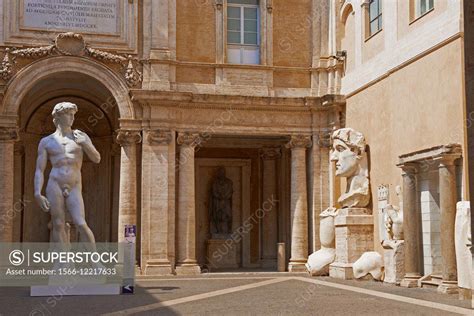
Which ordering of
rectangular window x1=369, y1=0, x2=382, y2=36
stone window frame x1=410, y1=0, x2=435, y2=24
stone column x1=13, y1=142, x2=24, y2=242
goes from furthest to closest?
stone column x1=13, y1=142, x2=24, y2=242 < rectangular window x1=369, y1=0, x2=382, y2=36 < stone window frame x1=410, y1=0, x2=435, y2=24

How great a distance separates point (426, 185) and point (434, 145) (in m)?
0.95

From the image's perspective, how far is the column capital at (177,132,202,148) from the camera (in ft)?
60.7

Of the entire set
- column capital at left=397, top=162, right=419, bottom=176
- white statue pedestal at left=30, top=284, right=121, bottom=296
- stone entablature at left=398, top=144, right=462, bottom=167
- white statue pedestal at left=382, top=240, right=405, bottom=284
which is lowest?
white statue pedestal at left=30, top=284, right=121, bottom=296

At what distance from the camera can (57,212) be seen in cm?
1205

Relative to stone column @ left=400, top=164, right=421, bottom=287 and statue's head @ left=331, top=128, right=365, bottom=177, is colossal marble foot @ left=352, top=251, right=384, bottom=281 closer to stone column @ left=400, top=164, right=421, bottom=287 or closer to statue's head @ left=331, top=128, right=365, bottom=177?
stone column @ left=400, top=164, right=421, bottom=287

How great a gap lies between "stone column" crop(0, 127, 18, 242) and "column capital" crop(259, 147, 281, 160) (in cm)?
812

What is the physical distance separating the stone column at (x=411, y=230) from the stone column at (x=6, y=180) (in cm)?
899

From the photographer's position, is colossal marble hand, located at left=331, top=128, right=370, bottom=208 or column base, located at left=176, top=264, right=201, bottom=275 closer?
colossal marble hand, located at left=331, top=128, right=370, bottom=208

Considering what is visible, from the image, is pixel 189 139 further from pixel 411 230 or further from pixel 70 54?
pixel 411 230

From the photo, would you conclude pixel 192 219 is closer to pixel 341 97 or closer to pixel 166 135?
pixel 166 135

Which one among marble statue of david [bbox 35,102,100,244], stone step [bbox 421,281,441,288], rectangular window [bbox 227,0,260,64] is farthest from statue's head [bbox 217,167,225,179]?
marble statue of david [bbox 35,102,100,244]

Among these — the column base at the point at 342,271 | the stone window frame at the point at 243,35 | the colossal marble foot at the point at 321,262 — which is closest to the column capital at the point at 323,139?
the stone window frame at the point at 243,35

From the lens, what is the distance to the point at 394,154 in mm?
16047

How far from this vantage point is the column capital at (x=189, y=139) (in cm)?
1852
